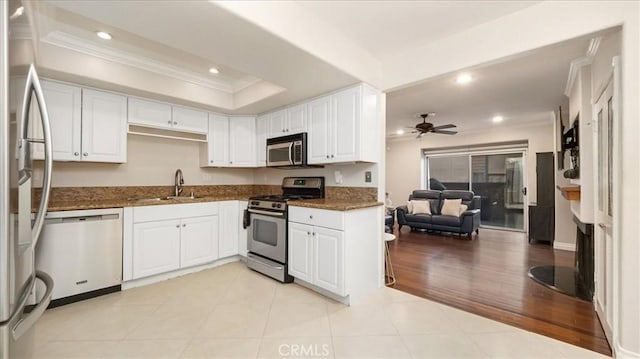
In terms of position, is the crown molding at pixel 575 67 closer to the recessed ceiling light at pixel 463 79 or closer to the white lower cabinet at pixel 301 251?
the recessed ceiling light at pixel 463 79

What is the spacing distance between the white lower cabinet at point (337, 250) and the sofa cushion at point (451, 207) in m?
3.27

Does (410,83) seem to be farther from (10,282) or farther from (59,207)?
(59,207)

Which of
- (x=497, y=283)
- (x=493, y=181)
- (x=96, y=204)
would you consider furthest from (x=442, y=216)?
(x=96, y=204)

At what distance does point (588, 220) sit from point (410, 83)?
2.13 metres

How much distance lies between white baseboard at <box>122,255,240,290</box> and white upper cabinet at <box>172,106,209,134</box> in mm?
1728

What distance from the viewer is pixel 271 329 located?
2.08 metres

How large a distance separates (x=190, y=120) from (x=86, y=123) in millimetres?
1060

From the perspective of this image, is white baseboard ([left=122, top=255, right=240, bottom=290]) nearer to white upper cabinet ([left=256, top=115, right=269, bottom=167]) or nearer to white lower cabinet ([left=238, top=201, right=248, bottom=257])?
white lower cabinet ([left=238, top=201, right=248, bottom=257])

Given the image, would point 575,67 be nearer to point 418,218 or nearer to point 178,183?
point 418,218

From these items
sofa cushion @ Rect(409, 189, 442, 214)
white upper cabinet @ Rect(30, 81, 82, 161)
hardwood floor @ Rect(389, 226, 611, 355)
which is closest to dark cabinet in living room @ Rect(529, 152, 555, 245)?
hardwood floor @ Rect(389, 226, 611, 355)

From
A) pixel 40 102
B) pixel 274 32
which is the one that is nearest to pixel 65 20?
pixel 274 32

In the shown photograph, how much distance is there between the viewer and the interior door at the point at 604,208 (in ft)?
6.37

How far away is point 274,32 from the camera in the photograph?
1.83 metres

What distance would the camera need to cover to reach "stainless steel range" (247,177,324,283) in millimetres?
2982
